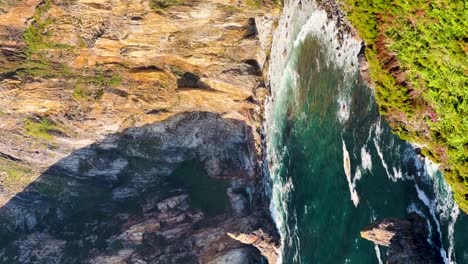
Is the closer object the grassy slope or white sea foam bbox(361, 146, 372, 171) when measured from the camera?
the grassy slope

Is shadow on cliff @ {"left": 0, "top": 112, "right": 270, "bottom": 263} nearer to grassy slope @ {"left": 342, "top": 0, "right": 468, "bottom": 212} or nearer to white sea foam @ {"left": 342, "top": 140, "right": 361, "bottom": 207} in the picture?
white sea foam @ {"left": 342, "top": 140, "right": 361, "bottom": 207}

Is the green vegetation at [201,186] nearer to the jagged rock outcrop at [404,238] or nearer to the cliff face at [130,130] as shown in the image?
the cliff face at [130,130]

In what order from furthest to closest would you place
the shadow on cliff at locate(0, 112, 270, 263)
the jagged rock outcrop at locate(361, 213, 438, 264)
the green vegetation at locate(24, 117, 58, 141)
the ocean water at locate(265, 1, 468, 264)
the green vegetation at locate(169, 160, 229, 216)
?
the green vegetation at locate(169, 160, 229, 216), the shadow on cliff at locate(0, 112, 270, 263), the green vegetation at locate(24, 117, 58, 141), the ocean water at locate(265, 1, 468, 264), the jagged rock outcrop at locate(361, 213, 438, 264)

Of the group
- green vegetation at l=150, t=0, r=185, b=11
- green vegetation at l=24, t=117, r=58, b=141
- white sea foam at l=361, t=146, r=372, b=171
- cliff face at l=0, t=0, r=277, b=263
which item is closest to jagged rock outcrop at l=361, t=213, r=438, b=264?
white sea foam at l=361, t=146, r=372, b=171

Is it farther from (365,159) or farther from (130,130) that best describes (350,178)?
(130,130)

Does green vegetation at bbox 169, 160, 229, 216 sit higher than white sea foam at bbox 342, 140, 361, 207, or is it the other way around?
white sea foam at bbox 342, 140, 361, 207

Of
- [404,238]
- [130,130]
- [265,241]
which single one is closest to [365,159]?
[404,238]
